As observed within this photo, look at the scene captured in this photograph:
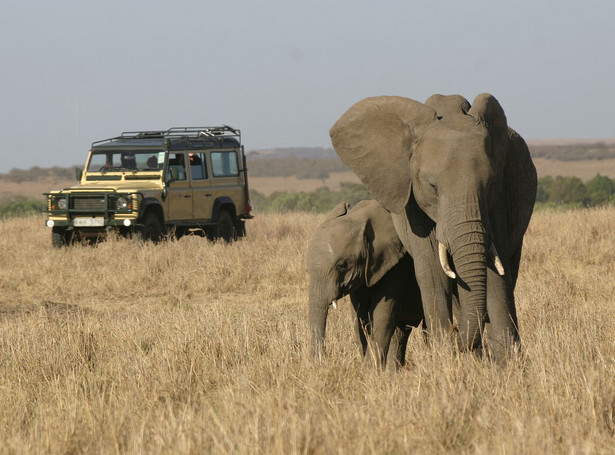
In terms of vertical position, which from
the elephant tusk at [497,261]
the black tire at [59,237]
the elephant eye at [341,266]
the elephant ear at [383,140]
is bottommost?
the black tire at [59,237]

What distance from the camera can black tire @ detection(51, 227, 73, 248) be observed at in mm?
18438

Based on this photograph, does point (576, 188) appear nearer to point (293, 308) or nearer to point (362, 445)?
point (293, 308)

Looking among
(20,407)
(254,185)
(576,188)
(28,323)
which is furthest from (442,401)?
(254,185)

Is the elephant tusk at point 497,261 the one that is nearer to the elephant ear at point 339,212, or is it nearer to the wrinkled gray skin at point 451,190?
the wrinkled gray skin at point 451,190

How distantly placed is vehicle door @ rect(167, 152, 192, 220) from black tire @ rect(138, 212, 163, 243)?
1.30 feet

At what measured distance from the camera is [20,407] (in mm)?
6301

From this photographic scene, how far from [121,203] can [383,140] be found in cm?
1172

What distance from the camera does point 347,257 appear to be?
7.37 m

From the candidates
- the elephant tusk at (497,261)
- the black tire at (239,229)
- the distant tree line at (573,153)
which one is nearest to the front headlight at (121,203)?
the black tire at (239,229)

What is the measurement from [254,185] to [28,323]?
3741 inches

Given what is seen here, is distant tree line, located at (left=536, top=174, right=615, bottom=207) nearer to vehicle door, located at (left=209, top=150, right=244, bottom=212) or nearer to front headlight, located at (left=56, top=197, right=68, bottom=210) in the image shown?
vehicle door, located at (left=209, top=150, right=244, bottom=212)

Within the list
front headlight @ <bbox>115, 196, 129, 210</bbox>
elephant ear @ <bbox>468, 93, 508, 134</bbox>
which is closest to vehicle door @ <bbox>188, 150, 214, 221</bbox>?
front headlight @ <bbox>115, 196, 129, 210</bbox>

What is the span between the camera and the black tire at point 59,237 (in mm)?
18438

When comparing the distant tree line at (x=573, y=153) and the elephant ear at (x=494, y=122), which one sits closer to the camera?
the elephant ear at (x=494, y=122)
